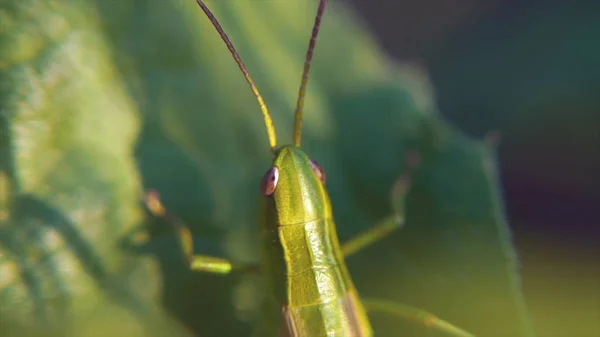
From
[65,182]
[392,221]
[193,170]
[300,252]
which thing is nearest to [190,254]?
[193,170]

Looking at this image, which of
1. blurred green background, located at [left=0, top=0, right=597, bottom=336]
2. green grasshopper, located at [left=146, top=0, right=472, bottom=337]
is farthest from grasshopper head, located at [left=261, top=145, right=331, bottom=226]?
blurred green background, located at [left=0, top=0, right=597, bottom=336]

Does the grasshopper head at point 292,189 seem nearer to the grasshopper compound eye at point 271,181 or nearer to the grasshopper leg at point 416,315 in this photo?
the grasshopper compound eye at point 271,181

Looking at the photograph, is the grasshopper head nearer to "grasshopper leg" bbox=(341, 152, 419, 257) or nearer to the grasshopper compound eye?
the grasshopper compound eye

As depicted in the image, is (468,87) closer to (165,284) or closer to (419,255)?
(419,255)

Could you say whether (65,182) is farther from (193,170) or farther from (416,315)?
(416,315)

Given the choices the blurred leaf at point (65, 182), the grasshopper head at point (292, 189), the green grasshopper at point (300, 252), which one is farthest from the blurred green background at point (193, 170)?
the grasshopper head at point (292, 189)

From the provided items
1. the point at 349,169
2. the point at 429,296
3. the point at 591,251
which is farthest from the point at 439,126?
the point at 591,251

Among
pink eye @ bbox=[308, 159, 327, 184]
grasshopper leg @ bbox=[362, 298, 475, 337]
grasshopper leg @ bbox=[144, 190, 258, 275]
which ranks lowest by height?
grasshopper leg @ bbox=[362, 298, 475, 337]
